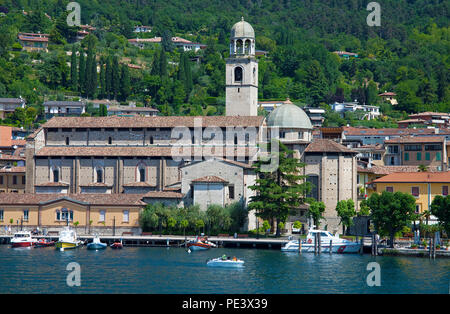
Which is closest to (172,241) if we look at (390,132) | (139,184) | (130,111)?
(139,184)

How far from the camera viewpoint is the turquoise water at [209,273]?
5691 cm

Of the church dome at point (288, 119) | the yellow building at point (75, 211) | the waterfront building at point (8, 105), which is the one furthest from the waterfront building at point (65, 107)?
the church dome at point (288, 119)

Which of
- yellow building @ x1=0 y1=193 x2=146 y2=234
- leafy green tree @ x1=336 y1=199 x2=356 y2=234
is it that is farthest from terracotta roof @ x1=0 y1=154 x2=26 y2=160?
leafy green tree @ x1=336 y1=199 x2=356 y2=234

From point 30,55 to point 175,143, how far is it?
90451 mm

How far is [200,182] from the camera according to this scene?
84000mm

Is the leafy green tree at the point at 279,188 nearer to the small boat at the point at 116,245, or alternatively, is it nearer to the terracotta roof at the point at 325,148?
the terracotta roof at the point at 325,148

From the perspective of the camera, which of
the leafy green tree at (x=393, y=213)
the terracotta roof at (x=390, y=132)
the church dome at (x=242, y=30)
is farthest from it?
the terracotta roof at (x=390, y=132)

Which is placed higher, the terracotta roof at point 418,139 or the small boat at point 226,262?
the terracotta roof at point 418,139

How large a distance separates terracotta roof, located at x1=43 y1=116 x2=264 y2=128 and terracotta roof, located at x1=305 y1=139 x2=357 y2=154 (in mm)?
5287

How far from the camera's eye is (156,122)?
93.0 metres

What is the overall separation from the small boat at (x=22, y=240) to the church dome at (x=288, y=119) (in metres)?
24.8

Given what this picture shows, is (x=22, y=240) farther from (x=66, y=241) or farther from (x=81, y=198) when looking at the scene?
(x=81, y=198)
